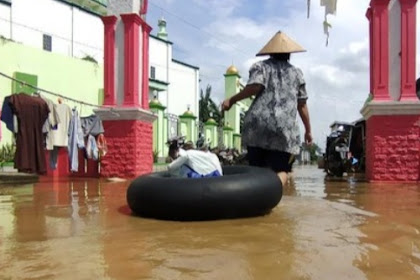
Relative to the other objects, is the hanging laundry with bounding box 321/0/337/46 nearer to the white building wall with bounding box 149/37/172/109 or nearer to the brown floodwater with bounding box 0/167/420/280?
the brown floodwater with bounding box 0/167/420/280

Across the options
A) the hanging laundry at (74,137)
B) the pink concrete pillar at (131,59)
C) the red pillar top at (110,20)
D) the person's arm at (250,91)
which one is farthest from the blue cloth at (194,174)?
the red pillar top at (110,20)

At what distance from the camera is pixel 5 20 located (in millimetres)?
19359

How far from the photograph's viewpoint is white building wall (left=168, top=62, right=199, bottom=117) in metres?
30.0

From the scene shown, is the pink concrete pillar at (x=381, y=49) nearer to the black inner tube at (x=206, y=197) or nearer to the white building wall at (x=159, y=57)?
the black inner tube at (x=206, y=197)

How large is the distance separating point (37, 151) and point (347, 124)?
378 inches

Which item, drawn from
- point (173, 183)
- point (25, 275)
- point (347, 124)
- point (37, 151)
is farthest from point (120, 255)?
point (347, 124)

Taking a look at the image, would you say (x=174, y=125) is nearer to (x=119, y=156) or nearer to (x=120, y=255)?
(x=119, y=156)

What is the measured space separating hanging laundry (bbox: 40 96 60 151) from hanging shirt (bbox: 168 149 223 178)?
4770 mm

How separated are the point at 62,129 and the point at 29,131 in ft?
3.63

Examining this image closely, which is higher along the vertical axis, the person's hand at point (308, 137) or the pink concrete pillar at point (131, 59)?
the pink concrete pillar at point (131, 59)

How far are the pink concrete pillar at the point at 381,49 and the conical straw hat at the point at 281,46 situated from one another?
5218 millimetres

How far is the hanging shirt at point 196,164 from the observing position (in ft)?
15.9

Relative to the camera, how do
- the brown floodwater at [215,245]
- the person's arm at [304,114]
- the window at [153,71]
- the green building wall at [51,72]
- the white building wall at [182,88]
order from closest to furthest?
the brown floodwater at [215,245] < the person's arm at [304,114] < the green building wall at [51,72] < the window at [153,71] < the white building wall at [182,88]

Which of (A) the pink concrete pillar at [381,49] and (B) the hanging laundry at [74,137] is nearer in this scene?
(A) the pink concrete pillar at [381,49]
